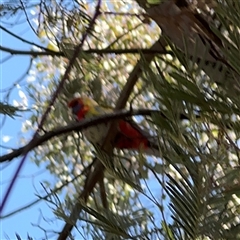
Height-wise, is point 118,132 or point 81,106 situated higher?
point 81,106

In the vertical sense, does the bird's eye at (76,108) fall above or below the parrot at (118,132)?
above

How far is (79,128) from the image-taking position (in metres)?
0.76

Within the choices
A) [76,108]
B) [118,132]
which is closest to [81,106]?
[76,108]

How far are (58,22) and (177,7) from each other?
0.63ft

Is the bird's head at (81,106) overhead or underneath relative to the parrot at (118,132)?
overhead

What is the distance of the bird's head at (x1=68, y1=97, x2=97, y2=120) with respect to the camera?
1.02 m

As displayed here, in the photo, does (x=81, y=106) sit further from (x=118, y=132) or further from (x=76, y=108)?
(x=118, y=132)

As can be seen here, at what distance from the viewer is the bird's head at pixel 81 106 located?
3.36 feet

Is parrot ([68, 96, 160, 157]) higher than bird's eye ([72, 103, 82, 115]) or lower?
lower

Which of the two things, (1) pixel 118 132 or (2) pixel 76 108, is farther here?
(2) pixel 76 108

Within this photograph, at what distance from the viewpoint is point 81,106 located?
1066mm

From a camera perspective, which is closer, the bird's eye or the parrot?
the parrot

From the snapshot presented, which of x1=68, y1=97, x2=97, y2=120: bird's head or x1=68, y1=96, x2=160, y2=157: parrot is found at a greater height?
x1=68, y1=97, x2=97, y2=120: bird's head

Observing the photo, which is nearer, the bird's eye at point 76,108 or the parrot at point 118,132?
the parrot at point 118,132
